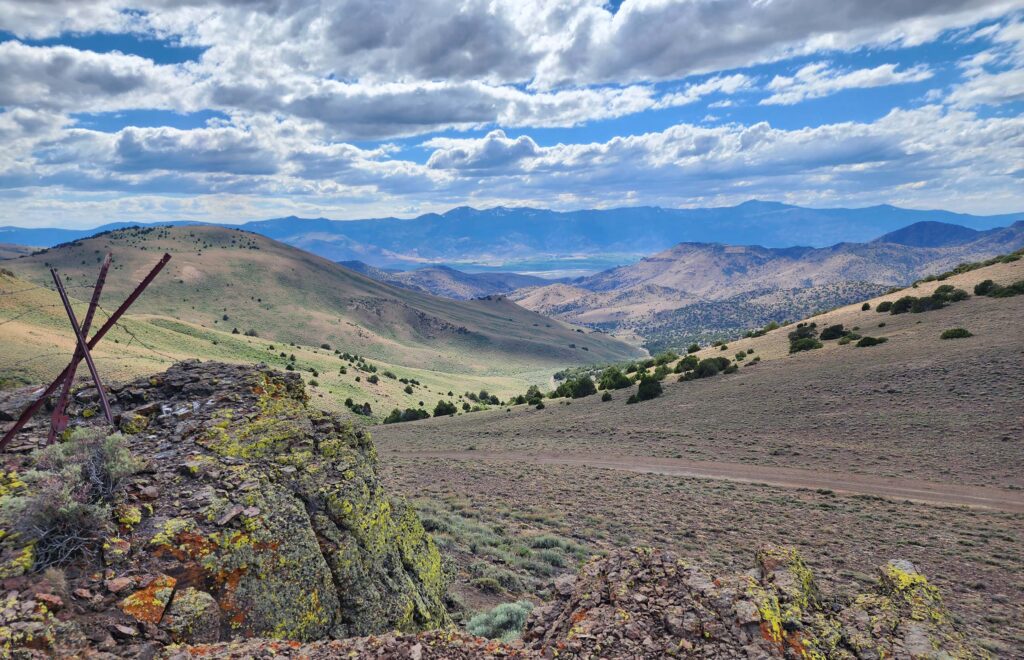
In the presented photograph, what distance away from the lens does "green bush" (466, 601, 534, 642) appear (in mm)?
9344

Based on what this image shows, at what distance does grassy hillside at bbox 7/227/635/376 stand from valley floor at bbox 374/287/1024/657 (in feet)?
269

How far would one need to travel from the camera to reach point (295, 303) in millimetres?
132125

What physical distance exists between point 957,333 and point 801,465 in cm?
2087

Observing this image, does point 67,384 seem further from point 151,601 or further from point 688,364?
point 688,364

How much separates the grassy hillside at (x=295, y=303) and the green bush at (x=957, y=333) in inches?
3723

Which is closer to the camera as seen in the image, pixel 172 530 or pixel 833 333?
pixel 172 530

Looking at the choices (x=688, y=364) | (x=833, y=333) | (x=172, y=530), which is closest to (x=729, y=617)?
(x=172, y=530)

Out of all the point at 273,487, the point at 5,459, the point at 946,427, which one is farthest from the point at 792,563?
the point at 946,427

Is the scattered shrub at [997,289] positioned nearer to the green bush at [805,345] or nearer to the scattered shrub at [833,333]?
the scattered shrub at [833,333]

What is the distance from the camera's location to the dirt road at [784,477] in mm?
21422

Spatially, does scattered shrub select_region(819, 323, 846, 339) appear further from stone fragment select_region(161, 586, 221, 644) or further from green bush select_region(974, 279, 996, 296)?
stone fragment select_region(161, 586, 221, 644)

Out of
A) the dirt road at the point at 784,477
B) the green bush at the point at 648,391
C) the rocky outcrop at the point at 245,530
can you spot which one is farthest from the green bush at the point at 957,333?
the rocky outcrop at the point at 245,530

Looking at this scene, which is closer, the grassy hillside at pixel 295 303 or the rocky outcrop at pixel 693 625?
the rocky outcrop at pixel 693 625

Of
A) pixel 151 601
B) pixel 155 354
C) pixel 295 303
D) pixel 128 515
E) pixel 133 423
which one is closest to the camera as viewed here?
pixel 151 601
